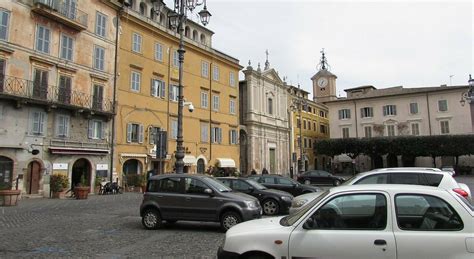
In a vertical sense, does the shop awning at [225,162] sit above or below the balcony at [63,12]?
below

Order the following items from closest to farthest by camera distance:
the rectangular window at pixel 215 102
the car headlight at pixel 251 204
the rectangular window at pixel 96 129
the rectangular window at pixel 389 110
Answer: the car headlight at pixel 251 204 → the rectangular window at pixel 96 129 → the rectangular window at pixel 215 102 → the rectangular window at pixel 389 110

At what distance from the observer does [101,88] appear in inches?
1109

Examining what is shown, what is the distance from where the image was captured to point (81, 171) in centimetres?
2653

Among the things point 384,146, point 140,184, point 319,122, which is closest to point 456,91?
point 384,146

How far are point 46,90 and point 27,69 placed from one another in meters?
1.63

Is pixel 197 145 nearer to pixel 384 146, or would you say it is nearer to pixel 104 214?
pixel 104 214

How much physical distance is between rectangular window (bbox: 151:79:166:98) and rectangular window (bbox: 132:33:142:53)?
2.85m

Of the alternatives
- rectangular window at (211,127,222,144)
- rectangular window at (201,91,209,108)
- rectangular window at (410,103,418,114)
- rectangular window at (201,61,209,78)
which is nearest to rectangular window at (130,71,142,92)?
rectangular window at (201,91,209,108)

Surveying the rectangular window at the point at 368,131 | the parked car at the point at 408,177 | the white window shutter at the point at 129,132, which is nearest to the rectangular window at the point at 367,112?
the rectangular window at the point at 368,131

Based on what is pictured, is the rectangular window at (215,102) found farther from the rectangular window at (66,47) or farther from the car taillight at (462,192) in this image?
the car taillight at (462,192)

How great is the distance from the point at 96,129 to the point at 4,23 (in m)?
8.84

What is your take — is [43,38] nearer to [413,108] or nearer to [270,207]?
[270,207]

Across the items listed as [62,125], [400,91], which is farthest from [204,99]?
[400,91]

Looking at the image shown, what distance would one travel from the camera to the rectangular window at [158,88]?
32625 millimetres
